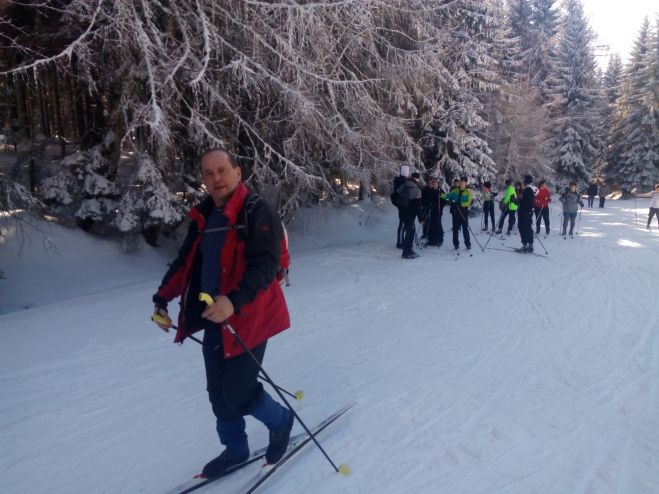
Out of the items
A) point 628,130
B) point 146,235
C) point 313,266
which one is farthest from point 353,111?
point 628,130

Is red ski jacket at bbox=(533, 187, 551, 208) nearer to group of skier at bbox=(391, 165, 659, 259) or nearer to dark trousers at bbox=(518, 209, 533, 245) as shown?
group of skier at bbox=(391, 165, 659, 259)

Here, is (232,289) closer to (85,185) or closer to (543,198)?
(85,185)

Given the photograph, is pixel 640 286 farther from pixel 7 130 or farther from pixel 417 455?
pixel 7 130

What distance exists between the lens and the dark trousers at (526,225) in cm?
1123

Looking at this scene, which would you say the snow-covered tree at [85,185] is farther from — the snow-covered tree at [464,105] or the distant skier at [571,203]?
the distant skier at [571,203]

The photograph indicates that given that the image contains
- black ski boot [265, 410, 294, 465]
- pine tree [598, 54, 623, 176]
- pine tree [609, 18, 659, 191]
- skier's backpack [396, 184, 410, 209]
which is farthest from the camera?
pine tree [598, 54, 623, 176]

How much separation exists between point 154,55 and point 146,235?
4701mm

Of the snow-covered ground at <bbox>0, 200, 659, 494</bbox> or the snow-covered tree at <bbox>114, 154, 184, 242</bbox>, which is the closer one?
the snow-covered ground at <bbox>0, 200, 659, 494</bbox>

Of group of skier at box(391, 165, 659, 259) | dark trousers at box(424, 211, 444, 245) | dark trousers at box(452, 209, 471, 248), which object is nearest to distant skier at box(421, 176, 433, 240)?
group of skier at box(391, 165, 659, 259)

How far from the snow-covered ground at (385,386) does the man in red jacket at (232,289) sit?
633mm

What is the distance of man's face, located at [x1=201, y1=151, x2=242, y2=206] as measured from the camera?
2570mm

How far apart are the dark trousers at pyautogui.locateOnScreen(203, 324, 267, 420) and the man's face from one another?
825 millimetres

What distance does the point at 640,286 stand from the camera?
8062 millimetres

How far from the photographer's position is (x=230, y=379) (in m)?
2.59
